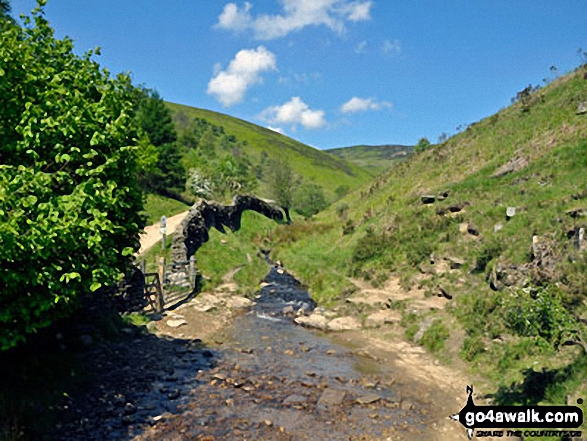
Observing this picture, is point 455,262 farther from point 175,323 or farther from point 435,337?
point 175,323

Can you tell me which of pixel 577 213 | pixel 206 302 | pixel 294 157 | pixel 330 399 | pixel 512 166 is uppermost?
pixel 294 157

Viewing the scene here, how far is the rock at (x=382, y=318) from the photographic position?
25.6m

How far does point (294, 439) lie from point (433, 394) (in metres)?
6.81

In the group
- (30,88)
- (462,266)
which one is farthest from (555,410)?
(30,88)

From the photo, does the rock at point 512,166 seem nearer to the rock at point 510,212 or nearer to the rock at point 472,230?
the rock at point 510,212

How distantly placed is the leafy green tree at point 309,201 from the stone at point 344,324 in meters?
62.0

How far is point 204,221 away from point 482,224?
2621 centimetres

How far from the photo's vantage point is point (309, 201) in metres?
90.9

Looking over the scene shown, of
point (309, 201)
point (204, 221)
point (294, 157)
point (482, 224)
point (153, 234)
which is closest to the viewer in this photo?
point (482, 224)

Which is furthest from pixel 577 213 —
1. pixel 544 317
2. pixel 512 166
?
pixel 512 166

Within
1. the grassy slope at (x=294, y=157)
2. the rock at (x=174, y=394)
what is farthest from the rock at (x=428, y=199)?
the grassy slope at (x=294, y=157)

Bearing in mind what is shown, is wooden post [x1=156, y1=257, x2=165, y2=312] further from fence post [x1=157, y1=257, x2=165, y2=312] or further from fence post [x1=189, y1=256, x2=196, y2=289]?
fence post [x1=189, y1=256, x2=196, y2=289]

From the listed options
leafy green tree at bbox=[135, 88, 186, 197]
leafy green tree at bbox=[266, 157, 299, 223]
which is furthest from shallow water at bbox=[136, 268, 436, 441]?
leafy green tree at bbox=[266, 157, 299, 223]

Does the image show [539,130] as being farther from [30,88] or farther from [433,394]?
[30,88]
